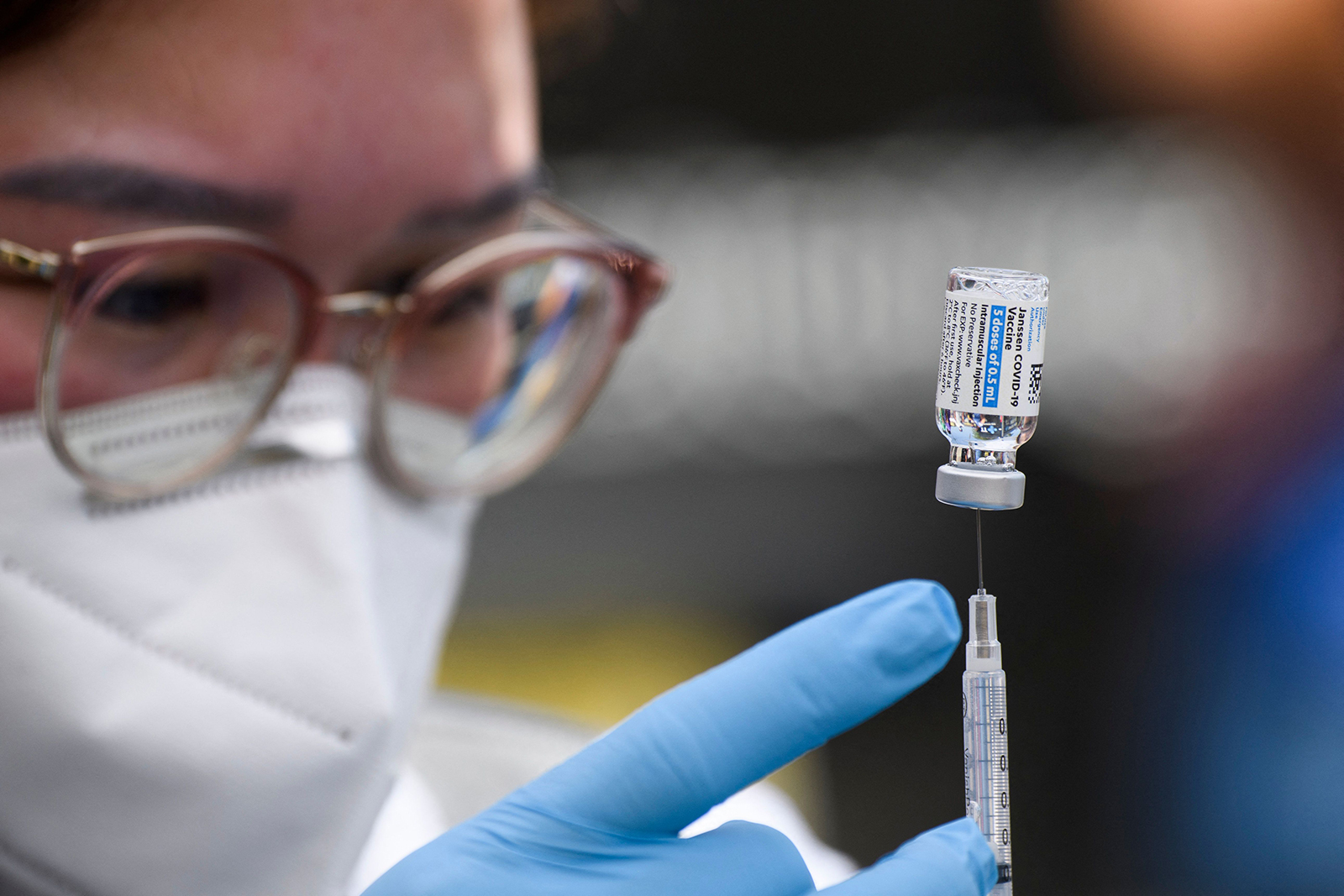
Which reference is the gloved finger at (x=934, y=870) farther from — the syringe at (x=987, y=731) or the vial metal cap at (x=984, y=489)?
the vial metal cap at (x=984, y=489)

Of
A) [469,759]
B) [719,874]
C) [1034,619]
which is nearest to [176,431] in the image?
[719,874]

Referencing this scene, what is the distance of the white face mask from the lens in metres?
0.57

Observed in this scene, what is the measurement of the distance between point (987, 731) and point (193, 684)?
1.48 feet

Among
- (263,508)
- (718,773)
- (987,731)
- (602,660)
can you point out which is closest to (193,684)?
(263,508)

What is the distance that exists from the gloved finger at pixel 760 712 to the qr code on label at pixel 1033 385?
0.10m

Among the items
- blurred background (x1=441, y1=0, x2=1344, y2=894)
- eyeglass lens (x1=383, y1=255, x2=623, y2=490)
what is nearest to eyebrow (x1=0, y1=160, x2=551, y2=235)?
eyeglass lens (x1=383, y1=255, x2=623, y2=490)

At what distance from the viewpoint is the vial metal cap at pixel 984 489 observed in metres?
0.46

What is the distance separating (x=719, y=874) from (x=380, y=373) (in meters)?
0.42

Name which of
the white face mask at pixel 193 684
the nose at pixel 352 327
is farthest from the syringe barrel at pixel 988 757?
the nose at pixel 352 327

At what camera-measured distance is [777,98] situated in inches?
69.5

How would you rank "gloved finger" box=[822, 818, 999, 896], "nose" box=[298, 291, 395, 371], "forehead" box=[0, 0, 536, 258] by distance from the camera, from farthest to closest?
"nose" box=[298, 291, 395, 371] → "forehead" box=[0, 0, 536, 258] → "gloved finger" box=[822, 818, 999, 896]

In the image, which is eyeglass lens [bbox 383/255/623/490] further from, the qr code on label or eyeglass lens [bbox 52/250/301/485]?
the qr code on label

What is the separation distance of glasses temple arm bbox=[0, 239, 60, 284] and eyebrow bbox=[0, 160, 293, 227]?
30 mm

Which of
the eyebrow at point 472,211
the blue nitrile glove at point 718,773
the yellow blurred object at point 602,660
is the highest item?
the eyebrow at point 472,211
